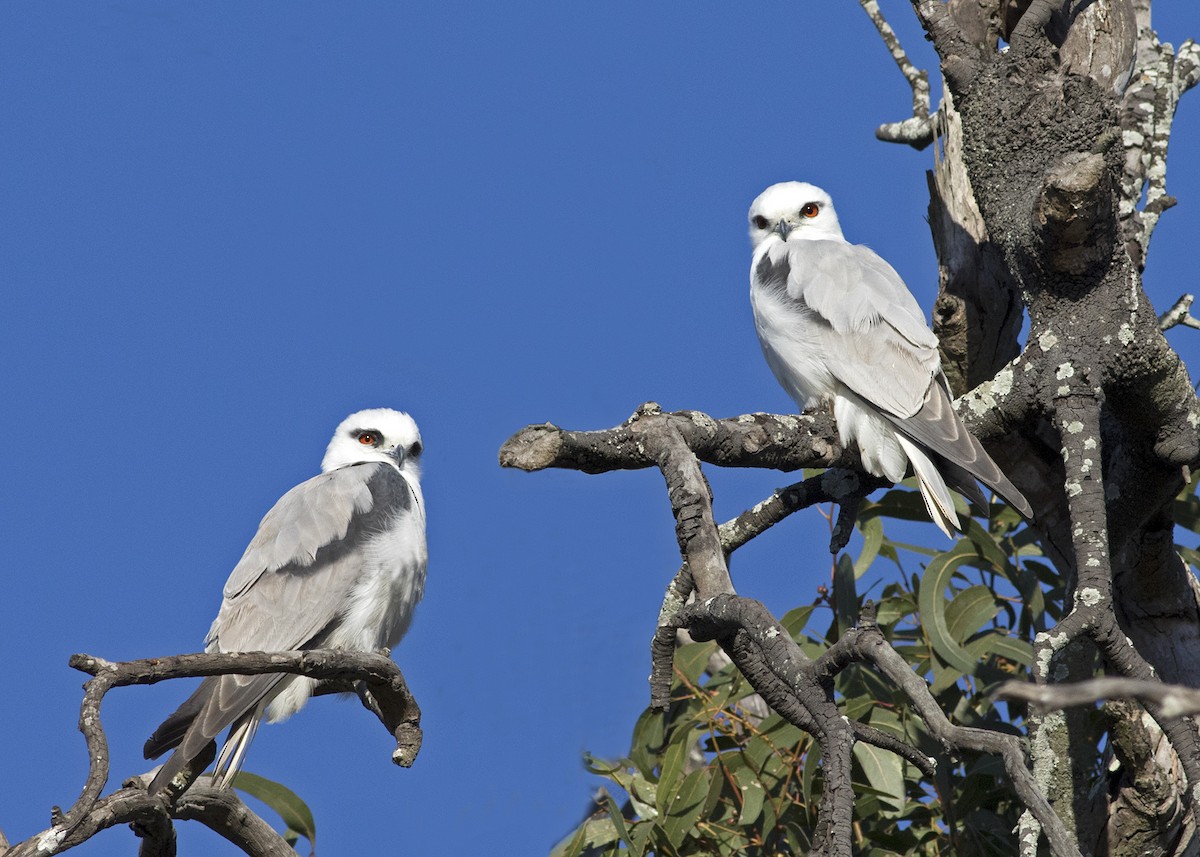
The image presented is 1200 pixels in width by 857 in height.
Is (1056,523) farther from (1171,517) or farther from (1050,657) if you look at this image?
(1050,657)

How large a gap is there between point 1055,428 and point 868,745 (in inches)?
51.6

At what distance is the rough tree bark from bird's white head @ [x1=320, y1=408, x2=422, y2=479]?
2574 millimetres

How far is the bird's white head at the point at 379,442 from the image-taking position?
605cm

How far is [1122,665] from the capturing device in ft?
9.91

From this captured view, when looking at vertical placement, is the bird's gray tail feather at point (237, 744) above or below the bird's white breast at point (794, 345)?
below

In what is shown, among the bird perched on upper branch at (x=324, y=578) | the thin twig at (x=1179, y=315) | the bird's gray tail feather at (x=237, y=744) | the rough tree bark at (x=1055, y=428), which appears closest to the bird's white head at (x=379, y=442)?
the bird perched on upper branch at (x=324, y=578)

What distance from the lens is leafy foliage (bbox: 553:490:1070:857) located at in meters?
4.43

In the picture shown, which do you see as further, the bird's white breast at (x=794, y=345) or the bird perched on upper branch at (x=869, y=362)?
the bird's white breast at (x=794, y=345)

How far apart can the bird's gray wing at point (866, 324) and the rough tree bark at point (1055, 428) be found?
0.23 m

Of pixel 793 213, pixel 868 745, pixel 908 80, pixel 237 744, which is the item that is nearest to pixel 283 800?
pixel 237 744

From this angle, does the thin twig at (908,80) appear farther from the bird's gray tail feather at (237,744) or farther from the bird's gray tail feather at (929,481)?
the bird's gray tail feather at (237,744)

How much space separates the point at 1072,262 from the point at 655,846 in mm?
2482

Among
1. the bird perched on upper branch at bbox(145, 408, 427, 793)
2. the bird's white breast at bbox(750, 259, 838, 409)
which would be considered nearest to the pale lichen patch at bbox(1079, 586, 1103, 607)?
the bird's white breast at bbox(750, 259, 838, 409)

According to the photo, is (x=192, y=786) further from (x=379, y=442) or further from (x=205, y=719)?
(x=379, y=442)
